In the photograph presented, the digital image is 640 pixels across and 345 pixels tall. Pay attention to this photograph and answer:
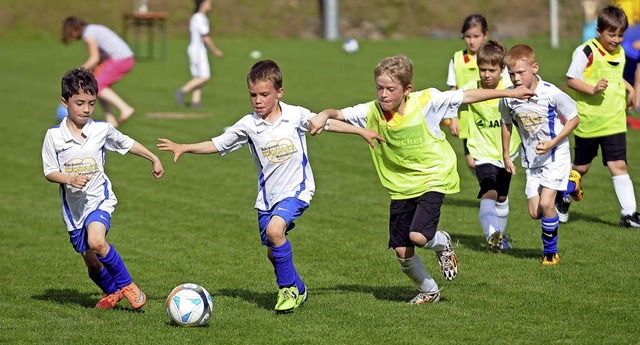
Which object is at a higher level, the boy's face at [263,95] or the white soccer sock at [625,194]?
the boy's face at [263,95]

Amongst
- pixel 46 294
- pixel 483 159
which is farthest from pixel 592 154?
pixel 46 294

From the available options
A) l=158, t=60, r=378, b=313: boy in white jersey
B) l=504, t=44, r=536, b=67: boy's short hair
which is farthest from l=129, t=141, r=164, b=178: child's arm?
l=504, t=44, r=536, b=67: boy's short hair

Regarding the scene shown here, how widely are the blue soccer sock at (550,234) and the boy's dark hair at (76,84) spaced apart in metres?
3.71

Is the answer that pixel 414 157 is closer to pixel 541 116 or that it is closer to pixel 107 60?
pixel 541 116

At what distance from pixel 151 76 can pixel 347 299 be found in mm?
19964

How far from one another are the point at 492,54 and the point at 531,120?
2.07 feet

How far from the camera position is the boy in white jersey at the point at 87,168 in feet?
22.8

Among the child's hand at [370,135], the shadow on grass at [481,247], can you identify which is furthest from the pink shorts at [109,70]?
the child's hand at [370,135]

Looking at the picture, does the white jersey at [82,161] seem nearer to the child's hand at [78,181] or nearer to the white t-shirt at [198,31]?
the child's hand at [78,181]

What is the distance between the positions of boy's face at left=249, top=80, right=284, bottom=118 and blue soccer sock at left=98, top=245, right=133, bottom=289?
4.59 feet

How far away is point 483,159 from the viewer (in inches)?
363

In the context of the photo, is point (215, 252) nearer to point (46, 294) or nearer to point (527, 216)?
point (46, 294)

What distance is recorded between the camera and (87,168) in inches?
277

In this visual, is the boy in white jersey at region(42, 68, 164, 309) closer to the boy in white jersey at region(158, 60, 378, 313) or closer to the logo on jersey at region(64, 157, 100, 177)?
the logo on jersey at region(64, 157, 100, 177)
